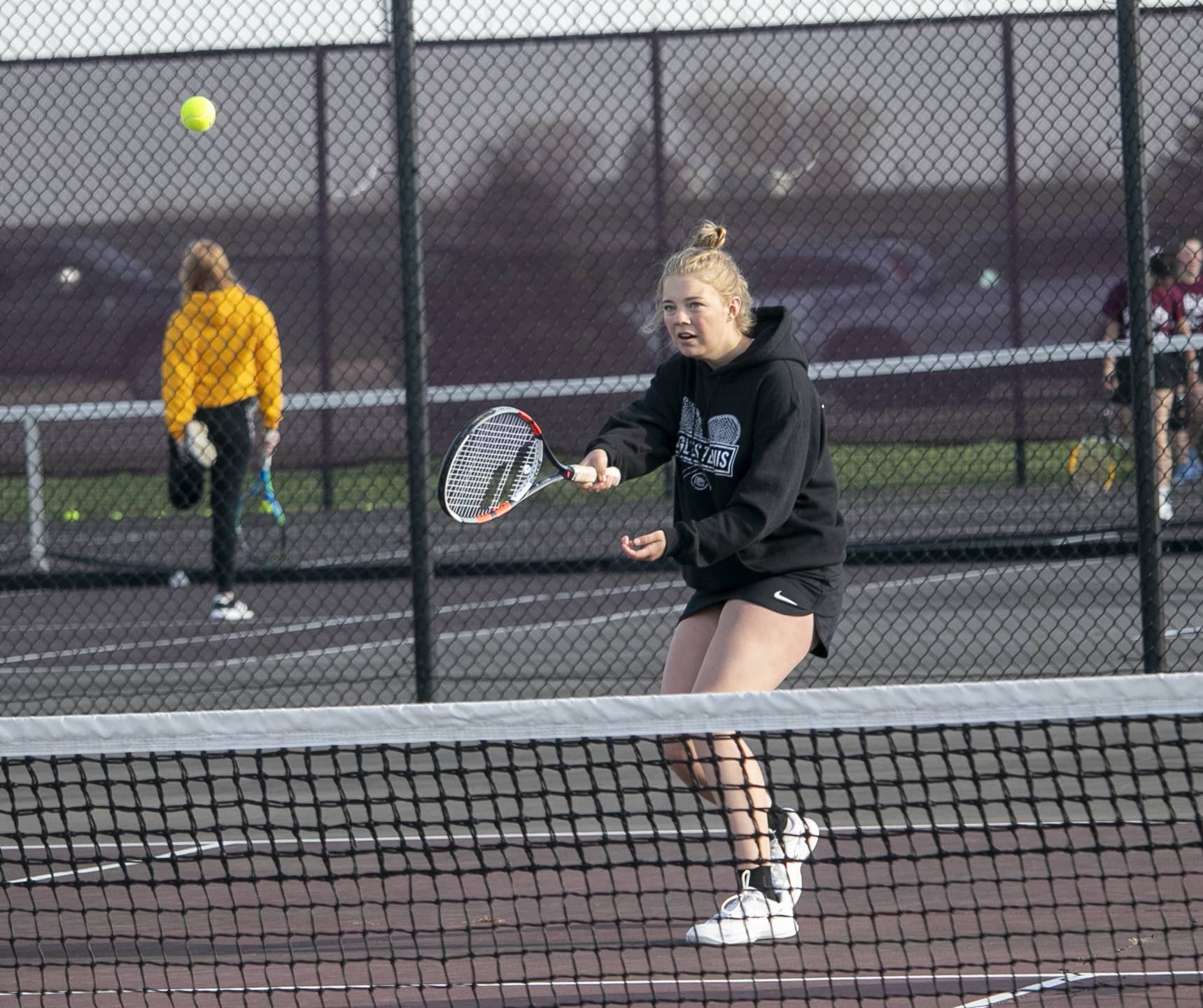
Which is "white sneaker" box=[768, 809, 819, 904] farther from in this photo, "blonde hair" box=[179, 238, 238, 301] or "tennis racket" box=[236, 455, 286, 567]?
"tennis racket" box=[236, 455, 286, 567]

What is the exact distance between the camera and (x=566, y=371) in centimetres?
691

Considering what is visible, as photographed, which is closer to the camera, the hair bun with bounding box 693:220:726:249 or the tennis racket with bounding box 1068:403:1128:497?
the hair bun with bounding box 693:220:726:249

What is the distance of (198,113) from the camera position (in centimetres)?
645

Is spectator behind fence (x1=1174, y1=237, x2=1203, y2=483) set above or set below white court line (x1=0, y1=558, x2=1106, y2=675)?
above

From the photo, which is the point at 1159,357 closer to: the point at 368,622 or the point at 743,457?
the point at 743,457

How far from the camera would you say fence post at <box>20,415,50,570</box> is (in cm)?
756

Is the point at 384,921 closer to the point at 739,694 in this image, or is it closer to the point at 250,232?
the point at 739,694

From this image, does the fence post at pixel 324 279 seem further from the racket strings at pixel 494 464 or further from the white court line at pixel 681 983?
the white court line at pixel 681 983

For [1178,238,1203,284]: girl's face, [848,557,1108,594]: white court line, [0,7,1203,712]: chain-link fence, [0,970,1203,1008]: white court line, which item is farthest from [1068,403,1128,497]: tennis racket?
[0,970,1203,1008]: white court line

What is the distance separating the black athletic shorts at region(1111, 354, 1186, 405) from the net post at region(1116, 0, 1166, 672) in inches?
7.4

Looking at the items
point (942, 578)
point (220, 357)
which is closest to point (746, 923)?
point (220, 357)

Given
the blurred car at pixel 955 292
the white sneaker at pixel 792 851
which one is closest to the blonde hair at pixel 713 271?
the white sneaker at pixel 792 851

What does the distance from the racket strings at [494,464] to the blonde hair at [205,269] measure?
342cm

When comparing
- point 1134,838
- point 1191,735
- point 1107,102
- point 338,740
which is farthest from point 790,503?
point 1107,102
